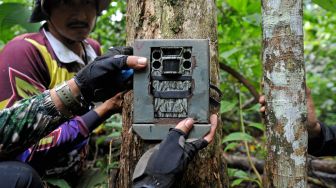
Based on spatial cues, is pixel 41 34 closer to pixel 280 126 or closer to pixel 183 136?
pixel 183 136

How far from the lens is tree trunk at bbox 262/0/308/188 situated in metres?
1.98

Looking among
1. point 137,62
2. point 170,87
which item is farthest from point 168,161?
point 137,62

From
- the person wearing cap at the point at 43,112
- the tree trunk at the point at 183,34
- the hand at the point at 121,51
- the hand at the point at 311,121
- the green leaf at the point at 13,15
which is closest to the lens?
the person wearing cap at the point at 43,112

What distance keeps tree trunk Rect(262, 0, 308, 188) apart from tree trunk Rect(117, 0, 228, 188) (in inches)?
14.5

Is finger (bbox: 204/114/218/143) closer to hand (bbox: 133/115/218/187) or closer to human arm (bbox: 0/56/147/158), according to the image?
hand (bbox: 133/115/218/187)

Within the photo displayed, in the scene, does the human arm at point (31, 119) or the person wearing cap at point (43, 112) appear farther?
the human arm at point (31, 119)

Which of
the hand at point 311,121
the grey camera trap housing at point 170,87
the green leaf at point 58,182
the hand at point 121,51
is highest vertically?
the hand at point 121,51

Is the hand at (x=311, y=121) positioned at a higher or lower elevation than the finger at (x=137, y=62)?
lower

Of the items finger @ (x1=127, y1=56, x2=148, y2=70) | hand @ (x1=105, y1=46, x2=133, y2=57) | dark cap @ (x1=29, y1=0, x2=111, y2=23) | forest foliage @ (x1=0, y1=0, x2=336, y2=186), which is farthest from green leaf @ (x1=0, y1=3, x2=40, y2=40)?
finger @ (x1=127, y1=56, x2=148, y2=70)

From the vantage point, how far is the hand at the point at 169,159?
74.3 inches

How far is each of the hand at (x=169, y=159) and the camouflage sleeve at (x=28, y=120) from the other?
595 mm

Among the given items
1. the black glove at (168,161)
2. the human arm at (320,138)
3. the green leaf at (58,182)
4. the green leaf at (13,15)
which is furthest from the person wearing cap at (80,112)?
the green leaf at (13,15)

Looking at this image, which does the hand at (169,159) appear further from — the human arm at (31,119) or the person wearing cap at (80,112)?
the human arm at (31,119)

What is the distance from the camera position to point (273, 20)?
6.68ft
